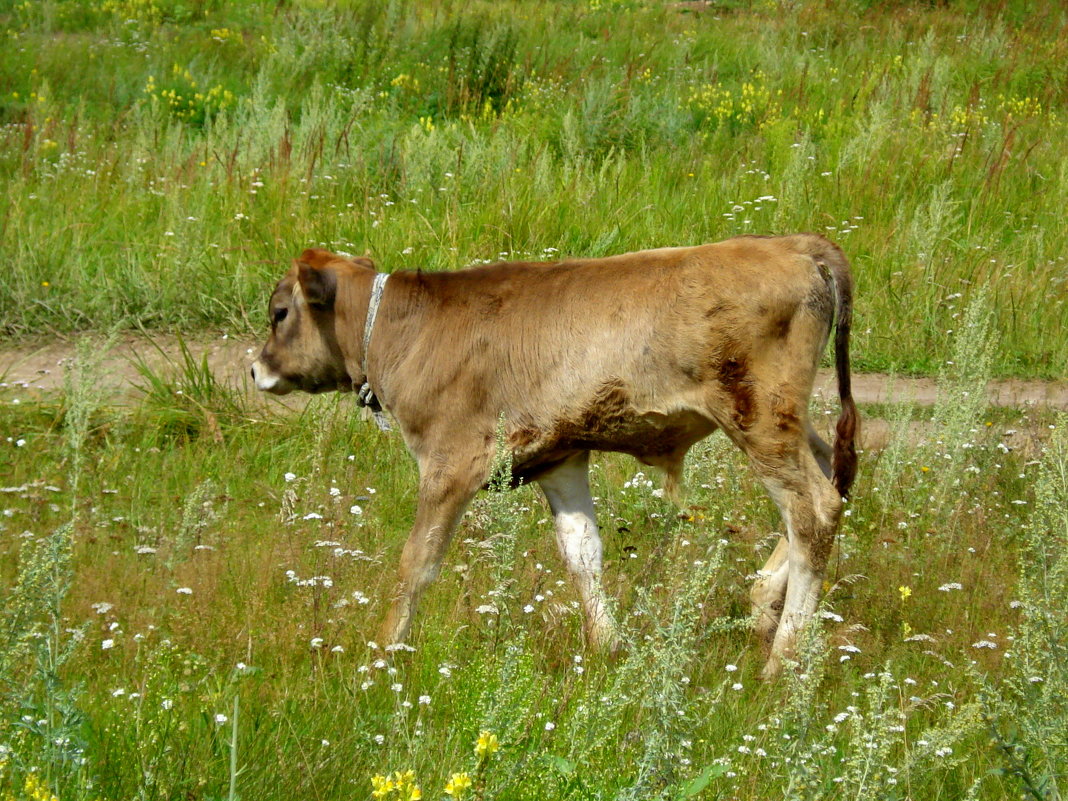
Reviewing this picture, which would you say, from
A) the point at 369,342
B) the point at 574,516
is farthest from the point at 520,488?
the point at 369,342

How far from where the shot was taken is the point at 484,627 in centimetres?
534

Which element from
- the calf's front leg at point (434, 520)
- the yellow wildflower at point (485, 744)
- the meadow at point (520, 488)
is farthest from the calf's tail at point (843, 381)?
the yellow wildflower at point (485, 744)

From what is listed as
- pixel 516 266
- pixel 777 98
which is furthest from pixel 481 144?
pixel 516 266

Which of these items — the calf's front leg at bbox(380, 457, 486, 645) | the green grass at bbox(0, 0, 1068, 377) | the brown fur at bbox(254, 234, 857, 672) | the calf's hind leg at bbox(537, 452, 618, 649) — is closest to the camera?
the brown fur at bbox(254, 234, 857, 672)

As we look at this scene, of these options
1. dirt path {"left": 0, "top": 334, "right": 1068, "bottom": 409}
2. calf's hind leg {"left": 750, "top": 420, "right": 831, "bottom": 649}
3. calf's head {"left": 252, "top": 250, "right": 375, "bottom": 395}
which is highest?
calf's head {"left": 252, "top": 250, "right": 375, "bottom": 395}

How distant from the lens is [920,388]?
9.17m

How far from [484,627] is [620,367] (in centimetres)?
116

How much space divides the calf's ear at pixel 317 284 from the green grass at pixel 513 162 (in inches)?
128

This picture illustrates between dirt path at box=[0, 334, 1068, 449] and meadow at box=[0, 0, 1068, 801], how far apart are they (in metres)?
0.13

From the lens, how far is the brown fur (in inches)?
210

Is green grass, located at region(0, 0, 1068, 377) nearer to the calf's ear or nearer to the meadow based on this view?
the meadow

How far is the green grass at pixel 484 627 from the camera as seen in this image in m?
3.46

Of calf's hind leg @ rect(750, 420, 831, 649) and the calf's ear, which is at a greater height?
the calf's ear

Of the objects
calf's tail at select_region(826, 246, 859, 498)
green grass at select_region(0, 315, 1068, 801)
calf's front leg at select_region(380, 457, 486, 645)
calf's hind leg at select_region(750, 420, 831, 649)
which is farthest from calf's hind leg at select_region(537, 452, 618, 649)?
calf's tail at select_region(826, 246, 859, 498)
